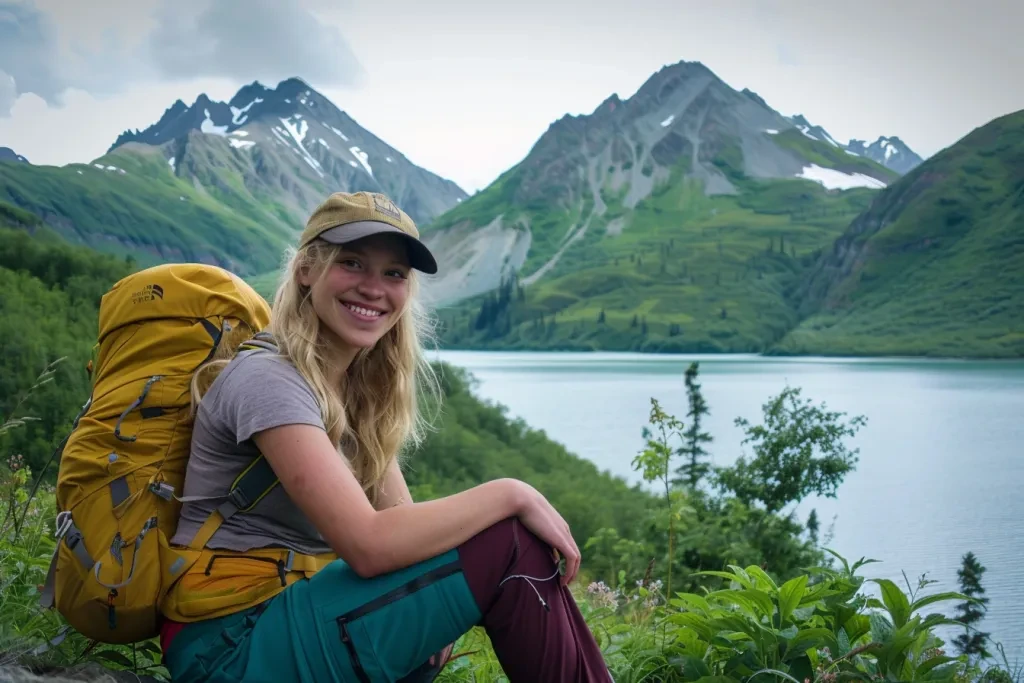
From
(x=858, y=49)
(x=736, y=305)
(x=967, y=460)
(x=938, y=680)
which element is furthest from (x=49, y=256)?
(x=736, y=305)

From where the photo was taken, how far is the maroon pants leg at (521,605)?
2059mm

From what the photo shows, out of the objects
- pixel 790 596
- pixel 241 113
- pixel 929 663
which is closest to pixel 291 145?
pixel 241 113

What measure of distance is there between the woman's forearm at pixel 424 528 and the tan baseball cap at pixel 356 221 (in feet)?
2.51

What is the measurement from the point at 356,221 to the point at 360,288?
0.71 feet

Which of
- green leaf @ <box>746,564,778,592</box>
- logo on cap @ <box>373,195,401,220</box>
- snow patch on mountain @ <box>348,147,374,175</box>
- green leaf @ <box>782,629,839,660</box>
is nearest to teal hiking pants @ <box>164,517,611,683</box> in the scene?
logo on cap @ <box>373,195,401,220</box>

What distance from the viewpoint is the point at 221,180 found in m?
89.4

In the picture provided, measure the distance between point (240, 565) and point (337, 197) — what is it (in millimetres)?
1105

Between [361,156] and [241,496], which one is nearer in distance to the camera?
[241,496]

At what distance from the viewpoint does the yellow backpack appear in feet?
7.06

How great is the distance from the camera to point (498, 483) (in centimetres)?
214

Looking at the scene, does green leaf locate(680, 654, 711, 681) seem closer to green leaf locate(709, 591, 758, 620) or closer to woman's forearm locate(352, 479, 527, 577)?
green leaf locate(709, 591, 758, 620)

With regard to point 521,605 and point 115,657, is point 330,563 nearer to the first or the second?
point 521,605

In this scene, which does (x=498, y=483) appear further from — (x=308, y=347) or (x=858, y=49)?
(x=858, y=49)

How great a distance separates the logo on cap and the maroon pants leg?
3.33ft
